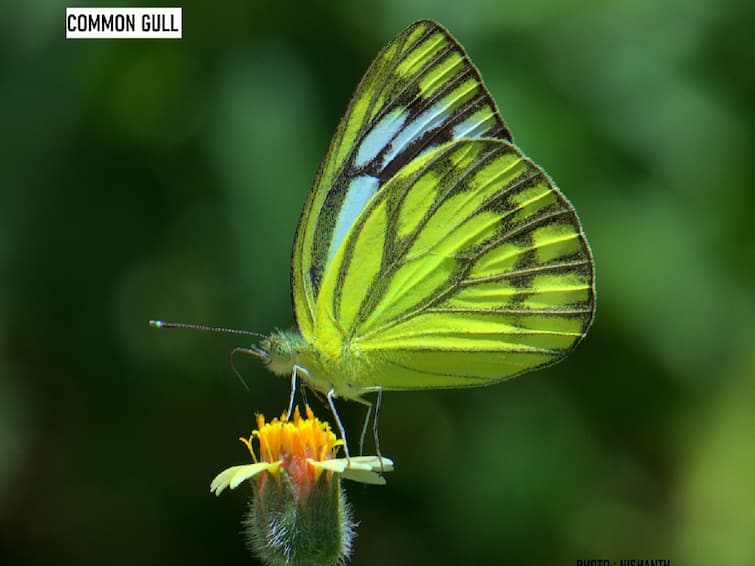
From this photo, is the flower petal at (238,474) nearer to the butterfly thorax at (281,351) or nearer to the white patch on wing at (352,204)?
the butterfly thorax at (281,351)

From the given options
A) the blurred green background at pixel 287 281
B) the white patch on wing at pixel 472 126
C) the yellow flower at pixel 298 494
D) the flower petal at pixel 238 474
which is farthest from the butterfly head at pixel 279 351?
the white patch on wing at pixel 472 126

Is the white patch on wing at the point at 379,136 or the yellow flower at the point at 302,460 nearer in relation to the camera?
the yellow flower at the point at 302,460

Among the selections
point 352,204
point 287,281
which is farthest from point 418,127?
point 287,281

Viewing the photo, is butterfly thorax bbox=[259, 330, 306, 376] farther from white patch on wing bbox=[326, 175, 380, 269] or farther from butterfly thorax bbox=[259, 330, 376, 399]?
white patch on wing bbox=[326, 175, 380, 269]

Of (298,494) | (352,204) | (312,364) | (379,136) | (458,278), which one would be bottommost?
(298,494)

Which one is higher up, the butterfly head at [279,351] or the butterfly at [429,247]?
the butterfly at [429,247]

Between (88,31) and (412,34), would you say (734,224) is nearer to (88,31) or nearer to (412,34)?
(412,34)

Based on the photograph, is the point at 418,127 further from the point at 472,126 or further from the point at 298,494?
the point at 298,494
